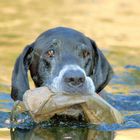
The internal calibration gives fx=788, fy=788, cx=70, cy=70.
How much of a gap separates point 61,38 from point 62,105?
115cm

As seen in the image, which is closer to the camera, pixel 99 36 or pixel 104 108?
pixel 104 108

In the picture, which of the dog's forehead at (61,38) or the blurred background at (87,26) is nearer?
the dog's forehead at (61,38)

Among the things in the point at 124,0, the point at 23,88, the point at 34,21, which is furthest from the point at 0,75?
the point at 124,0

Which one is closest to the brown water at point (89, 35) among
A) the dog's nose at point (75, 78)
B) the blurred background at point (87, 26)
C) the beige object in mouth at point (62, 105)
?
the blurred background at point (87, 26)

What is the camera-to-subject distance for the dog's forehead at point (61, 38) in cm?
892

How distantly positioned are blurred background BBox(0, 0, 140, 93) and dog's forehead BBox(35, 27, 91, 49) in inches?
83.2

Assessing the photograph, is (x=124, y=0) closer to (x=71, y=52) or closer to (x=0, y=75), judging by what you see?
(x=0, y=75)

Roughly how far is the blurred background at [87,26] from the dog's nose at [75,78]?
3261mm

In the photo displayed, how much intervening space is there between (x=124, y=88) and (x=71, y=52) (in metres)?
2.92

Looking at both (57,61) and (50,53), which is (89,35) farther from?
(57,61)

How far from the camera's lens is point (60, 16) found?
17.5 meters

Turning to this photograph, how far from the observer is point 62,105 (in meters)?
8.05

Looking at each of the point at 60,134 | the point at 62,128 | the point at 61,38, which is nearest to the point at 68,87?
the point at 60,134

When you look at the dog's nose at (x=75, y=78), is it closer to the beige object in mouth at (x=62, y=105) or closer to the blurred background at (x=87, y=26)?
the beige object in mouth at (x=62, y=105)
